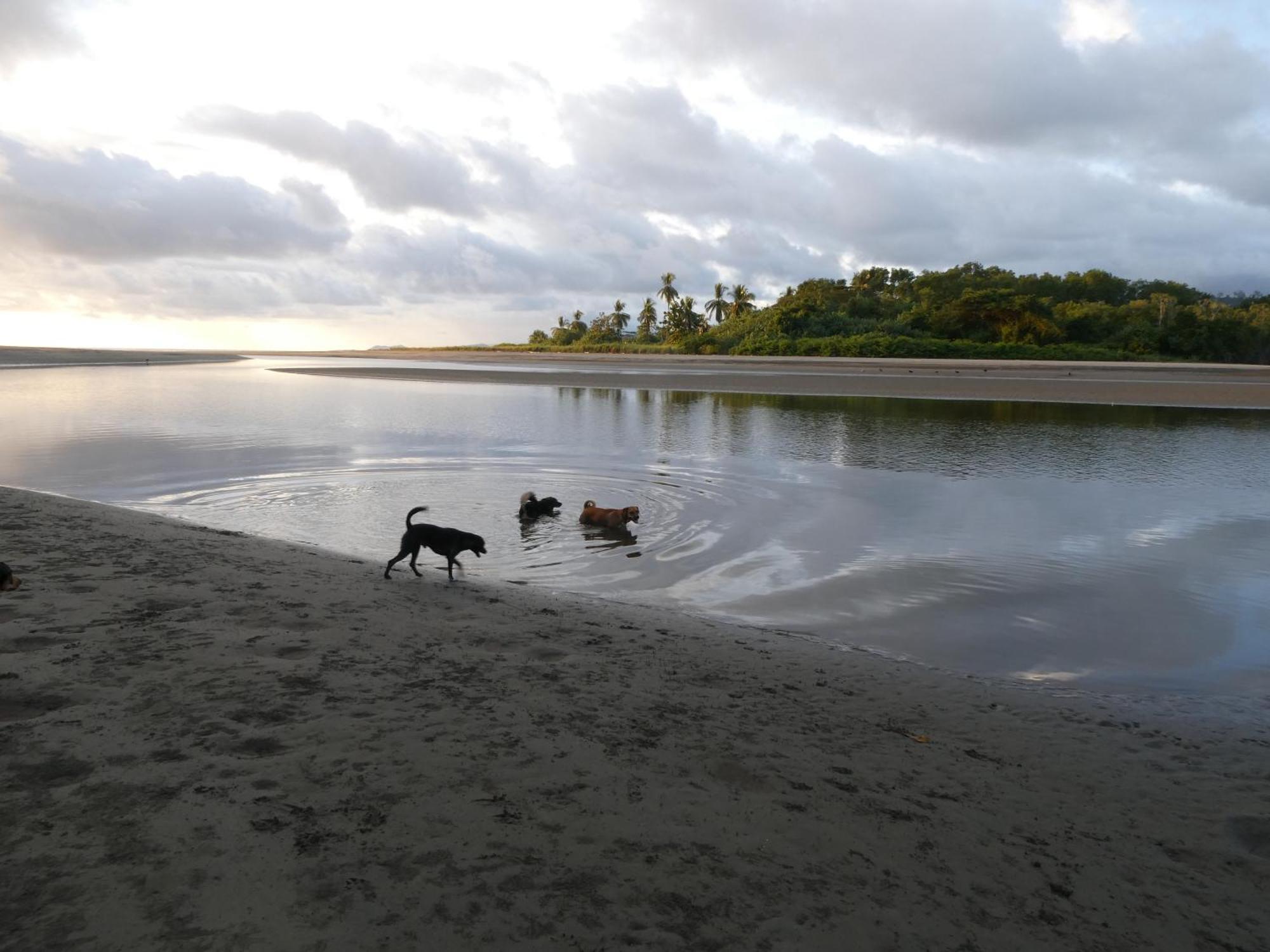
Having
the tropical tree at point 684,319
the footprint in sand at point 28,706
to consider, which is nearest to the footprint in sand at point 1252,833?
the footprint in sand at point 28,706

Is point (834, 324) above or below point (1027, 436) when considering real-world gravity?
above

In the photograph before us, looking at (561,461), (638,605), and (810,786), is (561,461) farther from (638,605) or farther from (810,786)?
(810,786)

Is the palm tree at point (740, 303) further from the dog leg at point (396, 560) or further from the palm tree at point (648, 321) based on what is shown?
the dog leg at point (396, 560)

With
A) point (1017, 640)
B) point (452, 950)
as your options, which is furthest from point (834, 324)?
point (452, 950)

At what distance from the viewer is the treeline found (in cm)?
6675

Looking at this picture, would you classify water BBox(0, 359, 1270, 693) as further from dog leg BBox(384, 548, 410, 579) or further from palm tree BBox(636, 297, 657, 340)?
palm tree BBox(636, 297, 657, 340)

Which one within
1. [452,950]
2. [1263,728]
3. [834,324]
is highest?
[834,324]

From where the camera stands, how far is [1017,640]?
7500 millimetres

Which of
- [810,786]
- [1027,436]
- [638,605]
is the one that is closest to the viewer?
[810,786]

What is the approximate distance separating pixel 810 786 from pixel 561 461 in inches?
552

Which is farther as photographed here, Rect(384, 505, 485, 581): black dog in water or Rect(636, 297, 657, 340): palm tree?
Rect(636, 297, 657, 340): palm tree

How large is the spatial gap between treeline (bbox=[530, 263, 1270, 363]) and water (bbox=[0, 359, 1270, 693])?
133 ft

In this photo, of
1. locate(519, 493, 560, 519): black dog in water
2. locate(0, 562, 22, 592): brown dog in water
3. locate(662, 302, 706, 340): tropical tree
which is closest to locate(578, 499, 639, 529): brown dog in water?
locate(519, 493, 560, 519): black dog in water

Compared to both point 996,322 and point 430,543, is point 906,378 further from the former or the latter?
point 430,543
